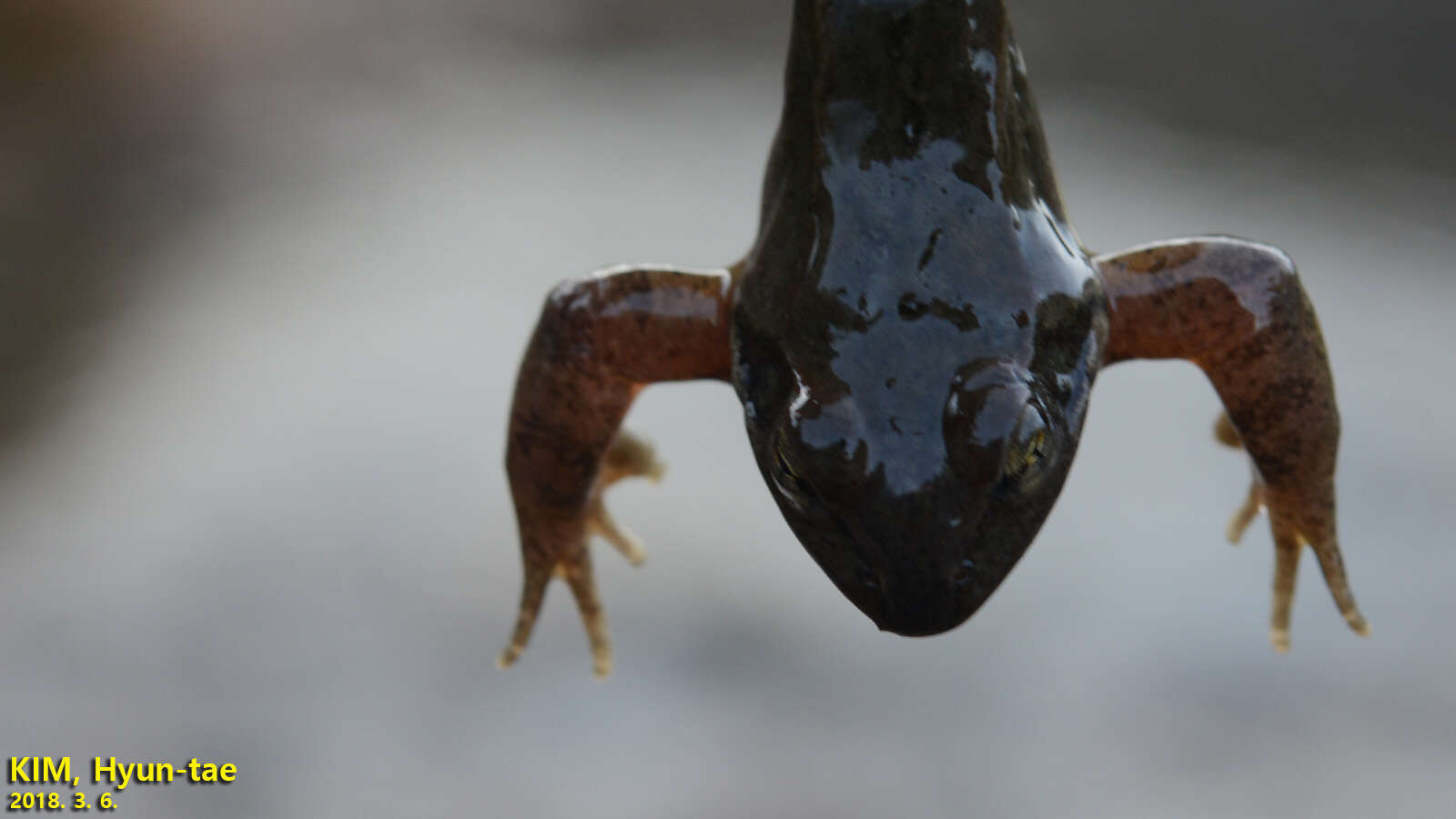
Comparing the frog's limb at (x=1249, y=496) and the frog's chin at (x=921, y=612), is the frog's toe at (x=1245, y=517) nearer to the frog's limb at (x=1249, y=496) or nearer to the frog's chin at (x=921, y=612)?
the frog's limb at (x=1249, y=496)

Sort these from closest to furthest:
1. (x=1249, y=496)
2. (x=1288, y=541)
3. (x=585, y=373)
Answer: (x=585, y=373)
(x=1288, y=541)
(x=1249, y=496)

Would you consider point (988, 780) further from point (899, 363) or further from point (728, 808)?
point (899, 363)

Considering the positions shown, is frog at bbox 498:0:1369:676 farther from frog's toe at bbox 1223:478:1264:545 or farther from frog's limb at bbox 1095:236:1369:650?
frog's toe at bbox 1223:478:1264:545

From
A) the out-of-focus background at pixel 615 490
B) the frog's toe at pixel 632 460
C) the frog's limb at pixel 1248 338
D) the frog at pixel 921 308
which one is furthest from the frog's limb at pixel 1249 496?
the out-of-focus background at pixel 615 490

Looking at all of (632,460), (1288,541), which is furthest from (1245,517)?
(632,460)

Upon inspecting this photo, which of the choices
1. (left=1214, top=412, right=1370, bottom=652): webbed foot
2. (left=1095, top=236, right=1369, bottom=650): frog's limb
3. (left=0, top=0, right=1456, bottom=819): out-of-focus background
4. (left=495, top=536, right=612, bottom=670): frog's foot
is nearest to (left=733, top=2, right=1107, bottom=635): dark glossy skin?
(left=1095, top=236, right=1369, bottom=650): frog's limb

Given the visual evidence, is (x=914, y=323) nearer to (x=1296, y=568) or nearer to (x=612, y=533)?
(x=1296, y=568)
